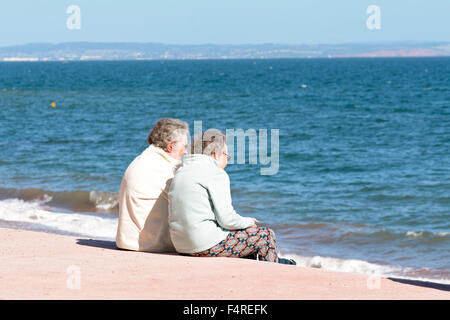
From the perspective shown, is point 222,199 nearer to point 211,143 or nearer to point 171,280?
point 211,143

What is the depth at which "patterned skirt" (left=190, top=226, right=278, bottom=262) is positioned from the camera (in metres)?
5.62

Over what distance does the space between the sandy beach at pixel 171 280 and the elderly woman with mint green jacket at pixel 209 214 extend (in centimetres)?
13

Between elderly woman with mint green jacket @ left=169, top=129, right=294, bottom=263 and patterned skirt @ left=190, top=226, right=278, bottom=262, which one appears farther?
patterned skirt @ left=190, top=226, right=278, bottom=262

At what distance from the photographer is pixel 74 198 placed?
1326 centimetres

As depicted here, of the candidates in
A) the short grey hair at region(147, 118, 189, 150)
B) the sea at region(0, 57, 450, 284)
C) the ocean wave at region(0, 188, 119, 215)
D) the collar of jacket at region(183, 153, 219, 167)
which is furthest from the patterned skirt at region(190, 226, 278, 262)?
the ocean wave at region(0, 188, 119, 215)

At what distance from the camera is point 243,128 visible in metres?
26.6

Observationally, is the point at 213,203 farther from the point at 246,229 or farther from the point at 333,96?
the point at 333,96

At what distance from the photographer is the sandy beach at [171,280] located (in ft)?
15.0

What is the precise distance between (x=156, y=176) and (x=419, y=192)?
893 centimetres

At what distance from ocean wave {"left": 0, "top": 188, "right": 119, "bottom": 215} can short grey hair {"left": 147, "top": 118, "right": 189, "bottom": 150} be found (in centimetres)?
A: 658

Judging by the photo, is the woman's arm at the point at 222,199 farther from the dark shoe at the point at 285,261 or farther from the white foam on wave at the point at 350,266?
the white foam on wave at the point at 350,266

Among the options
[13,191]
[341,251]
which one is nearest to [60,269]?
[341,251]

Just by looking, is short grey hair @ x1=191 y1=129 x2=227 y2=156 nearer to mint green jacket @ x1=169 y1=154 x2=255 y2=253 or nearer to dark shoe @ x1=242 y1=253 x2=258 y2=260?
mint green jacket @ x1=169 y1=154 x2=255 y2=253
